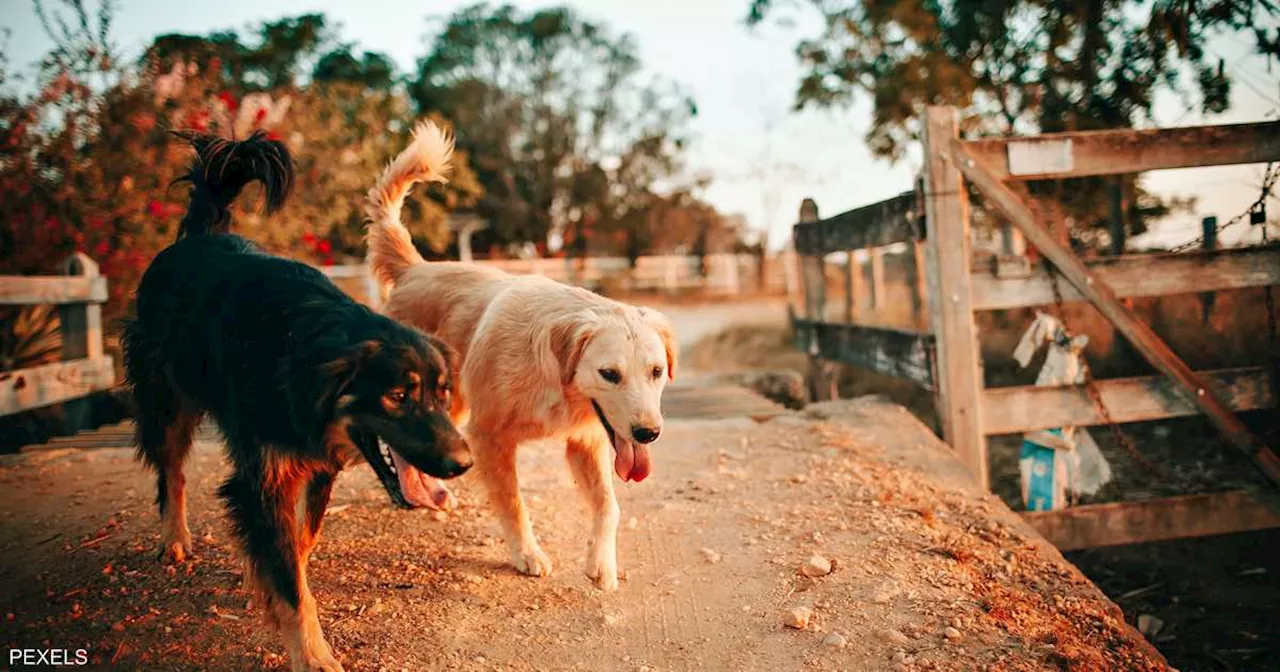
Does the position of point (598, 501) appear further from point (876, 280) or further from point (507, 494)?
point (876, 280)

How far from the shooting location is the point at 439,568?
3.64 meters

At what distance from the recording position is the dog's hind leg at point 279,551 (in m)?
2.71

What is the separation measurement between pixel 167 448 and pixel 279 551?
1348 millimetres

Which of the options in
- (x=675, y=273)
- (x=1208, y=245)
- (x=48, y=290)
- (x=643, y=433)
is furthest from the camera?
(x=675, y=273)

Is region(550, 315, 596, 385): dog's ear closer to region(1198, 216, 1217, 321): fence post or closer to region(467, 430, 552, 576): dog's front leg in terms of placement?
region(467, 430, 552, 576): dog's front leg

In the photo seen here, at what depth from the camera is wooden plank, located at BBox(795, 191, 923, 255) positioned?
547 centimetres

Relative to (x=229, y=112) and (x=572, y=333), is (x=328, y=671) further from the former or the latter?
(x=229, y=112)

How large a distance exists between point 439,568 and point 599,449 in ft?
2.86

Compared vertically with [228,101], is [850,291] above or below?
below

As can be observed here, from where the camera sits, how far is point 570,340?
3.49 meters

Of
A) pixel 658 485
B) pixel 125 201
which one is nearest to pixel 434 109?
pixel 125 201

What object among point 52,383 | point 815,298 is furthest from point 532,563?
point 815,298

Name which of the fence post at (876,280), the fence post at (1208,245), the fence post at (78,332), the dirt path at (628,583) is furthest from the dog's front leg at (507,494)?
the fence post at (876,280)

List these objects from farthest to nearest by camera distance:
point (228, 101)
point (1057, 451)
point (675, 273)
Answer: point (675, 273) < point (228, 101) < point (1057, 451)
